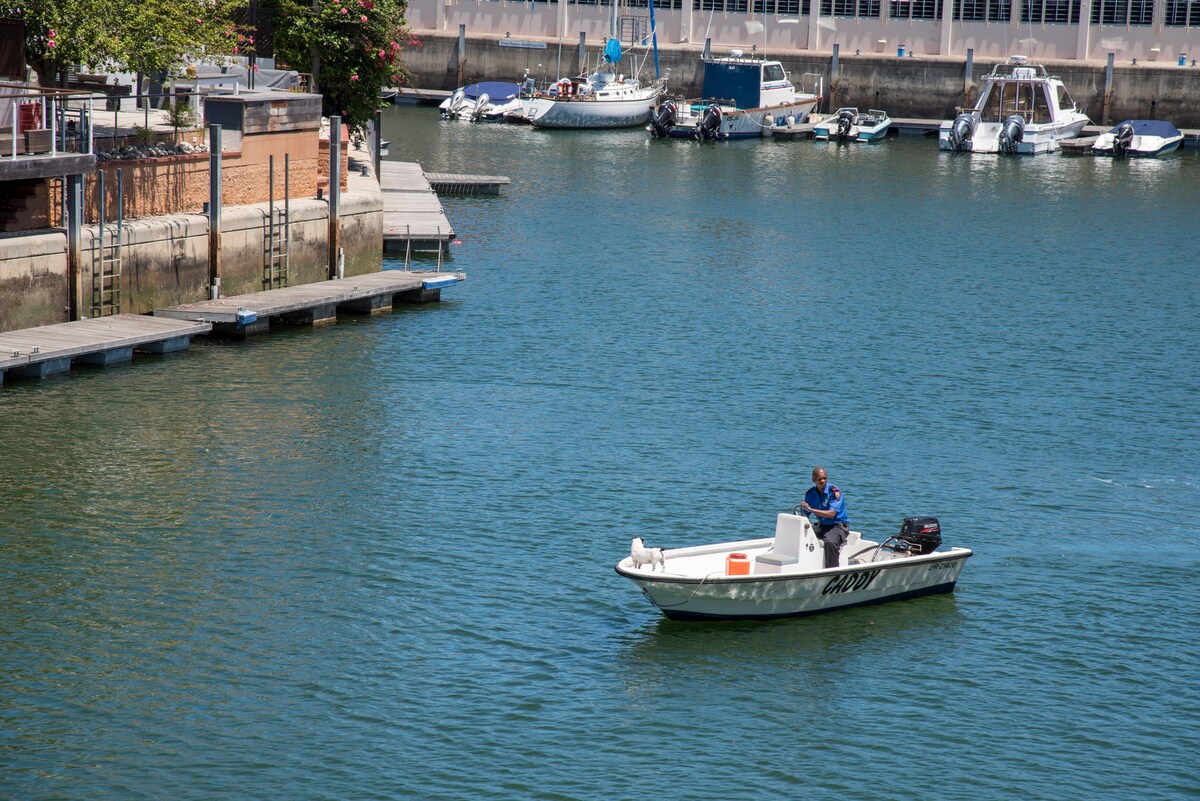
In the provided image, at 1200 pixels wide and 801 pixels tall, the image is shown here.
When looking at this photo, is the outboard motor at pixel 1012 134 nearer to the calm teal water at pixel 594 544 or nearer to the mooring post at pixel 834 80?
the mooring post at pixel 834 80

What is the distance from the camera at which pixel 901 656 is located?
23375 mm

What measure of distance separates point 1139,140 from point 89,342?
72051 millimetres

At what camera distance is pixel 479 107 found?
103 meters

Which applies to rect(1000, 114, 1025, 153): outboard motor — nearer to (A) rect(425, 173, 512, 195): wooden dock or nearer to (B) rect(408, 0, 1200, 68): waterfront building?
(B) rect(408, 0, 1200, 68): waterfront building

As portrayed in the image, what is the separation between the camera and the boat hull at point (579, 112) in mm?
99062

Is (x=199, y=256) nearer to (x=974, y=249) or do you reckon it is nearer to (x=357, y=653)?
(x=357, y=653)

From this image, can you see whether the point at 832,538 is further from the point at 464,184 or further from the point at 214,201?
the point at 464,184

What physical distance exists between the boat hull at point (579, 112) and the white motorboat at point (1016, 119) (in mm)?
20192

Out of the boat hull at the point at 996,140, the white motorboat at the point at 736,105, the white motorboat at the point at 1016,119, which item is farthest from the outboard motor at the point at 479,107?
the boat hull at the point at 996,140

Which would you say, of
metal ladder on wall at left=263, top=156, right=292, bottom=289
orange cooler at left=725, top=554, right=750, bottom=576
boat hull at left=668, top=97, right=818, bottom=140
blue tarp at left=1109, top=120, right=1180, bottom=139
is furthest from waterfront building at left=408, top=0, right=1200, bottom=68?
orange cooler at left=725, top=554, right=750, bottom=576

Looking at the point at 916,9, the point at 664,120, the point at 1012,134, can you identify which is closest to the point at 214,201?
the point at 664,120

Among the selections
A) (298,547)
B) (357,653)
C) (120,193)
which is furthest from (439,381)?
(357,653)

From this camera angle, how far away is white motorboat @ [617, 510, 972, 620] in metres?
23.2

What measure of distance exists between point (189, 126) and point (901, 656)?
A: 87.4 feet
